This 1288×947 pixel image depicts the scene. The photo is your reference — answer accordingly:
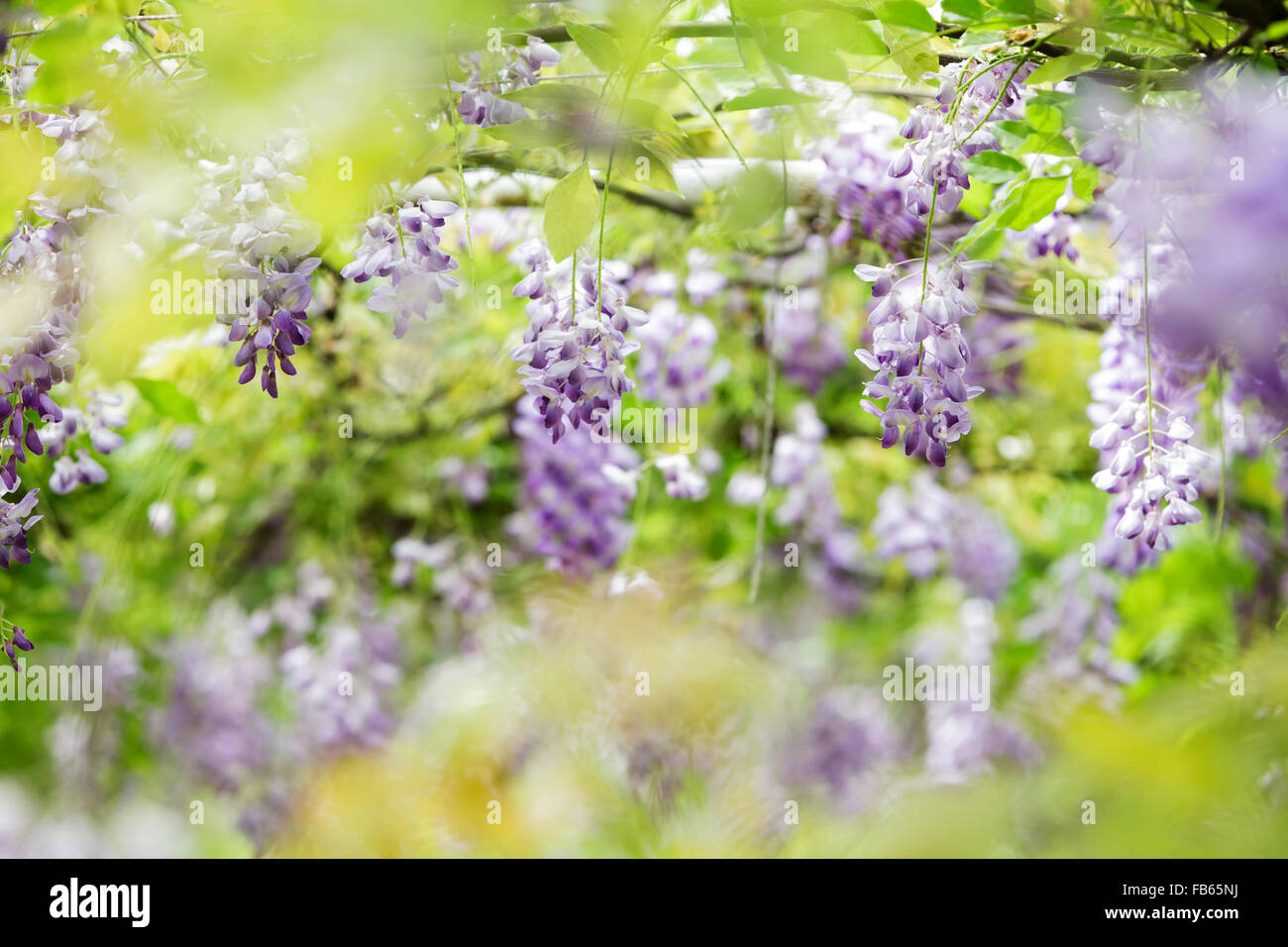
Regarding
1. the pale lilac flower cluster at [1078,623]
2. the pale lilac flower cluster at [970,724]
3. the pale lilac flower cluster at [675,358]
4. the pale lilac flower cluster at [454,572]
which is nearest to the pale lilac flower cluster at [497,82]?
the pale lilac flower cluster at [675,358]

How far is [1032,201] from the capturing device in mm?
611

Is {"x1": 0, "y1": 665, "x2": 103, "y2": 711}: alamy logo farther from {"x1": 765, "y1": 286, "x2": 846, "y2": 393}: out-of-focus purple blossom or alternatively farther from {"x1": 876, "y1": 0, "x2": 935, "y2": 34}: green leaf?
{"x1": 876, "y1": 0, "x2": 935, "y2": 34}: green leaf

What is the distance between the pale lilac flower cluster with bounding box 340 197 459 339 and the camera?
58 cm

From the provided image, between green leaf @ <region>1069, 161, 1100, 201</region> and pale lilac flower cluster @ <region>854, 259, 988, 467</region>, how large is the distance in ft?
0.39

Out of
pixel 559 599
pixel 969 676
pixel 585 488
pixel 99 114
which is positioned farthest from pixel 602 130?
pixel 969 676

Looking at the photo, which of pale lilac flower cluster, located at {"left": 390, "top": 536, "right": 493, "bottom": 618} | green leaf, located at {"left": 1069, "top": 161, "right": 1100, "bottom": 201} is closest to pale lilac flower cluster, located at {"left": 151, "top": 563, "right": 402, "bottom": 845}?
pale lilac flower cluster, located at {"left": 390, "top": 536, "right": 493, "bottom": 618}

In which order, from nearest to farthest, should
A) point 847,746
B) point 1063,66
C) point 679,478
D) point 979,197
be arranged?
point 1063,66 < point 979,197 < point 679,478 < point 847,746

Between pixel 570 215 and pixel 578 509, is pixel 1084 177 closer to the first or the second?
pixel 570 215

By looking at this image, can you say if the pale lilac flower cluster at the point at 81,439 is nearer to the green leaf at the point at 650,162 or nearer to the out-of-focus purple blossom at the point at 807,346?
the green leaf at the point at 650,162

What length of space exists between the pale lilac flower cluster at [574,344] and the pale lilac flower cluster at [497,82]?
0.09 m

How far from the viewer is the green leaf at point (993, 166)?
631 millimetres
